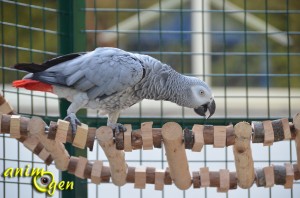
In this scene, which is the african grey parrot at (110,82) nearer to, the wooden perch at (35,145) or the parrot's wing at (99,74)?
the parrot's wing at (99,74)

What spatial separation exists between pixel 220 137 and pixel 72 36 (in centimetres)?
121

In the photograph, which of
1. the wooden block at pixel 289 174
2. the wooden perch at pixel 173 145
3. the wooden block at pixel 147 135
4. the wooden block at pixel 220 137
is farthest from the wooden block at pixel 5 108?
the wooden block at pixel 289 174

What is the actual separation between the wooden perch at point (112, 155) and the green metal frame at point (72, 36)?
71 centimetres

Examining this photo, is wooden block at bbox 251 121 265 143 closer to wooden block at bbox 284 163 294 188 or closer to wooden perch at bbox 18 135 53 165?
wooden block at bbox 284 163 294 188

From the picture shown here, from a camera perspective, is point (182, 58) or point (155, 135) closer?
point (155, 135)

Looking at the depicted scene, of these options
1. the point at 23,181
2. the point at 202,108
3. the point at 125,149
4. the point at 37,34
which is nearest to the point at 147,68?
the point at 202,108

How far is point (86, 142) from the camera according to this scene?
9.86 ft

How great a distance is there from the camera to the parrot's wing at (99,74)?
336 cm

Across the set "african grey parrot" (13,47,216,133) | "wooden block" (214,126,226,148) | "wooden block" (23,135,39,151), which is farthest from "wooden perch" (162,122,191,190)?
"wooden block" (23,135,39,151)

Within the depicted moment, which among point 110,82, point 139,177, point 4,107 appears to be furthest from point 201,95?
point 4,107

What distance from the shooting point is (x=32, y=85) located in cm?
342

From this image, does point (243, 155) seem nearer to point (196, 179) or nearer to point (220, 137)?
point (220, 137)

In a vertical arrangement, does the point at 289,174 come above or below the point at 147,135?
below

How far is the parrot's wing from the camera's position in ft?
11.0
